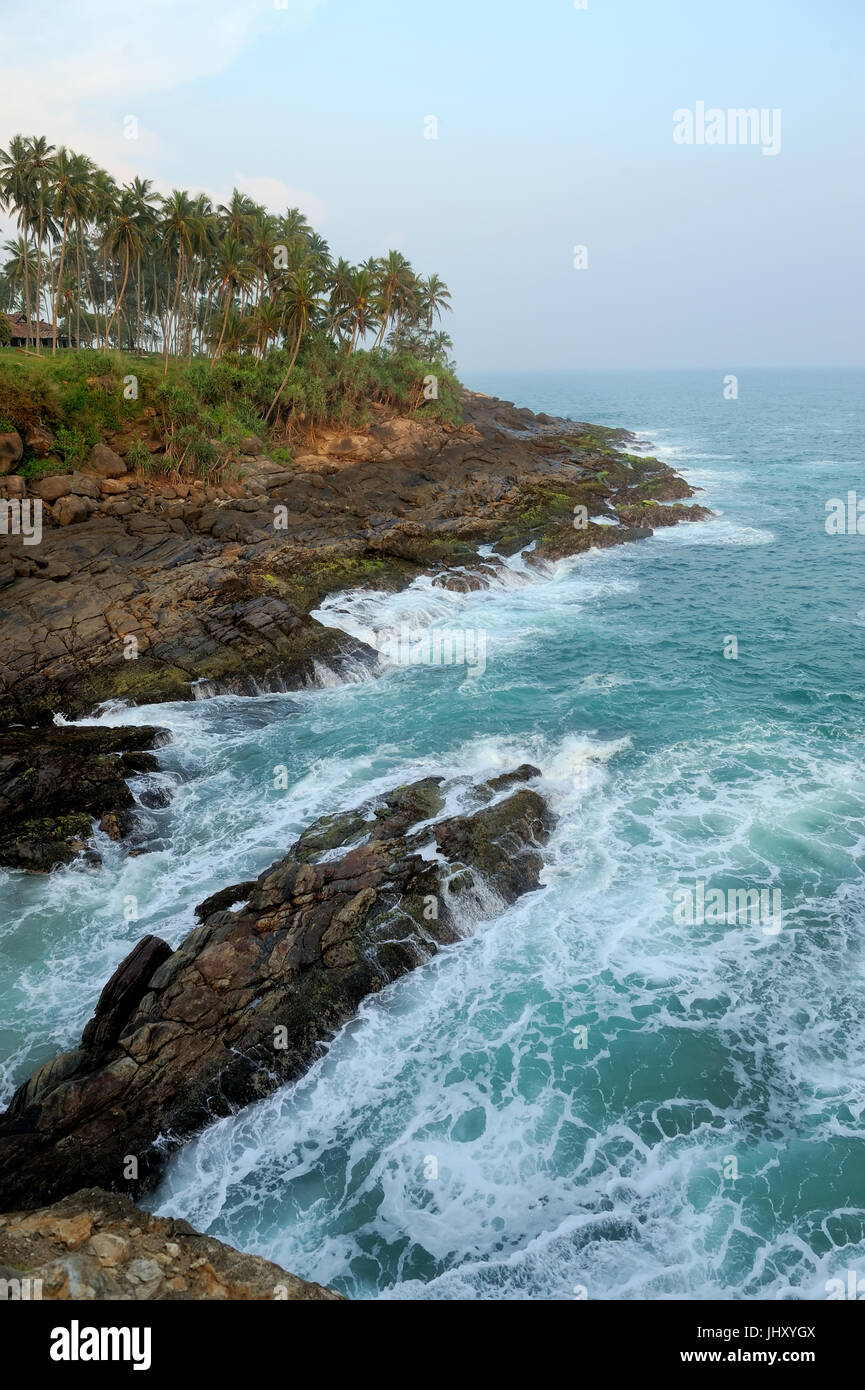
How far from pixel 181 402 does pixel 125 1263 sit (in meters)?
47.0

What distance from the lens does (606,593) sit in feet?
142

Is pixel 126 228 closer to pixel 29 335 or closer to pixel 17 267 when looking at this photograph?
pixel 29 335

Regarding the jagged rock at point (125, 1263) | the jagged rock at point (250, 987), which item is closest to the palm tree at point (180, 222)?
the jagged rock at point (250, 987)

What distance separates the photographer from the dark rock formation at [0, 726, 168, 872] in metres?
21.2

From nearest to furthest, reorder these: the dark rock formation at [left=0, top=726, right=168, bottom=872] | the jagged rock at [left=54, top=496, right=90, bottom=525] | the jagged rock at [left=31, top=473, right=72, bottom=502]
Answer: the dark rock formation at [left=0, top=726, right=168, bottom=872] < the jagged rock at [left=54, top=496, right=90, bottom=525] < the jagged rock at [left=31, top=473, right=72, bottom=502]

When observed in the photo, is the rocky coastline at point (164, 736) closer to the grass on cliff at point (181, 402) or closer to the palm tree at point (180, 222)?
the grass on cliff at point (181, 402)

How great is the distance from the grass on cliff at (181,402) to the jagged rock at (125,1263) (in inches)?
1536

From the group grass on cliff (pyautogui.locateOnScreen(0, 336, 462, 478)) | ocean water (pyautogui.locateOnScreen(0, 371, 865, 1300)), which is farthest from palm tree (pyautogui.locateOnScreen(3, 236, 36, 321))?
ocean water (pyautogui.locateOnScreen(0, 371, 865, 1300))

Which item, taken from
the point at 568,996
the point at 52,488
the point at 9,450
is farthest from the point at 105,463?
the point at 568,996

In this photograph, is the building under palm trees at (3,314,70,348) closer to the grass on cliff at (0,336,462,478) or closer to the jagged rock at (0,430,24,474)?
the grass on cliff at (0,336,462,478)

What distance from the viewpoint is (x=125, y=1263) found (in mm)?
9227

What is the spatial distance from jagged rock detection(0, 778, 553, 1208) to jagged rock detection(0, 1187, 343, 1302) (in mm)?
3277
